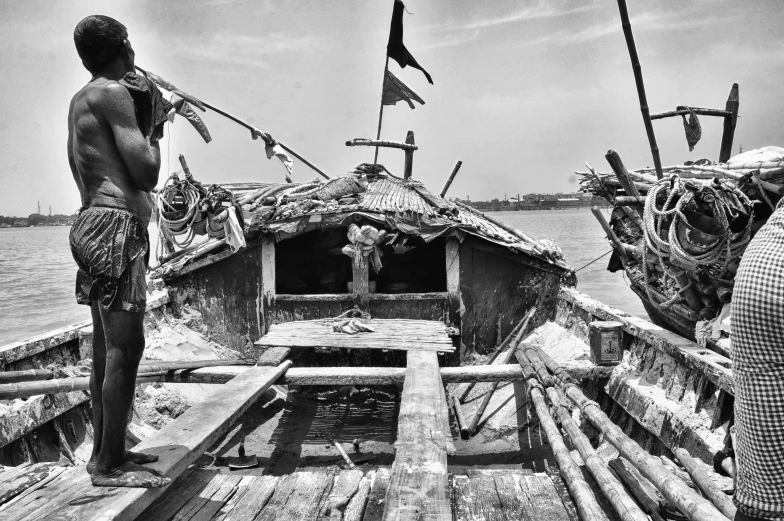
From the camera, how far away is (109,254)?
1.99m

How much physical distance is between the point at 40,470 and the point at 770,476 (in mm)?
2868

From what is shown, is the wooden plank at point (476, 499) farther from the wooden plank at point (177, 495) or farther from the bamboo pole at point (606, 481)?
the wooden plank at point (177, 495)

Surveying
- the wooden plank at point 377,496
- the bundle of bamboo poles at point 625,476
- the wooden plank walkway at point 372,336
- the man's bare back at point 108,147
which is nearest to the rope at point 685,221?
the bundle of bamboo poles at point 625,476

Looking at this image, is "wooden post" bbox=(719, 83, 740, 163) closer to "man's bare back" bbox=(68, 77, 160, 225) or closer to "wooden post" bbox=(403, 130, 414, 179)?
"wooden post" bbox=(403, 130, 414, 179)

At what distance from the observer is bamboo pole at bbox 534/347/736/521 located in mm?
1984

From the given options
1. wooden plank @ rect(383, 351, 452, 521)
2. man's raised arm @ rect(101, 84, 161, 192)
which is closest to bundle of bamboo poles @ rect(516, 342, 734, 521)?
wooden plank @ rect(383, 351, 452, 521)

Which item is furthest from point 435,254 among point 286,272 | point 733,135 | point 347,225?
point 733,135

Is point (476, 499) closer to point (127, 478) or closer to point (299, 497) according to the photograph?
point (299, 497)

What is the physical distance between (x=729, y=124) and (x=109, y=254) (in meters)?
6.87

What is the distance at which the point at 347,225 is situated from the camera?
231 inches

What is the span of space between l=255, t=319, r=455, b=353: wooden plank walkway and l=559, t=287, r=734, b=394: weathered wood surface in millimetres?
1407

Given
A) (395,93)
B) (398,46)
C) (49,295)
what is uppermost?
(398,46)

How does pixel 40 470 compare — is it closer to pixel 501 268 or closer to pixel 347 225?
pixel 347 225

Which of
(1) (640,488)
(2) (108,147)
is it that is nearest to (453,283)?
(1) (640,488)
